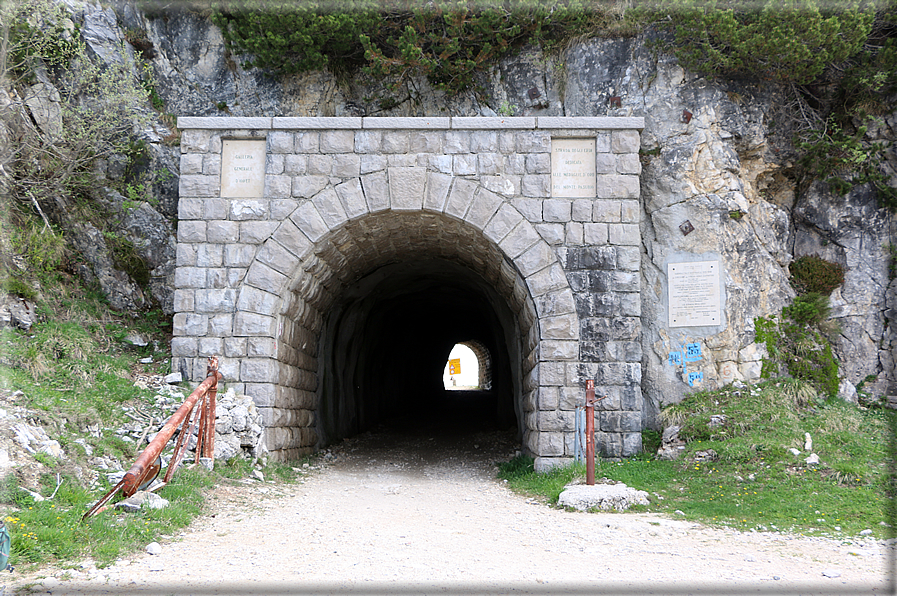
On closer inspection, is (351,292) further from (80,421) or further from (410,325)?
(410,325)

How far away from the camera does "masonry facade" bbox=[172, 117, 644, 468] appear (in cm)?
738

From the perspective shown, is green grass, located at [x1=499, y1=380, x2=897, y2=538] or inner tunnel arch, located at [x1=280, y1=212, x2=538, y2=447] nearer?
green grass, located at [x1=499, y1=380, x2=897, y2=538]

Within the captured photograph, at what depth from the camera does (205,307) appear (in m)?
7.48

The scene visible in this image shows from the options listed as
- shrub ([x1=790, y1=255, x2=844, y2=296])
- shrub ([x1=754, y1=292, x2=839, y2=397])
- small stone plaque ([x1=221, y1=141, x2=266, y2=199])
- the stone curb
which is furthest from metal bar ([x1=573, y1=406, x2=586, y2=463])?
small stone plaque ([x1=221, y1=141, x2=266, y2=199])

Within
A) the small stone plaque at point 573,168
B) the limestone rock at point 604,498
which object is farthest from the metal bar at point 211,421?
the small stone plaque at point 573,168

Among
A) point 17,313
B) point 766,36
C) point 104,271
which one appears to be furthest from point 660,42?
point 17,313

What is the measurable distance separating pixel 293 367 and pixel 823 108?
8.60 metres

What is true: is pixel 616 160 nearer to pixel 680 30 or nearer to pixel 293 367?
pixel 680 30

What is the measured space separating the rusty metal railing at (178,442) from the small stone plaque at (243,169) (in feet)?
7.84

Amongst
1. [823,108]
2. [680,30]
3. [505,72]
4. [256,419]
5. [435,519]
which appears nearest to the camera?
[435,519]

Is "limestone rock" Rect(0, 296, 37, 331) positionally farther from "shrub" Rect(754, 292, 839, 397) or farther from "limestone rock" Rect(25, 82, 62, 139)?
"shrub" Rect(754, 292, 839, 397)

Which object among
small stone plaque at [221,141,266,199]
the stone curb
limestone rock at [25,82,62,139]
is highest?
limestone rock at [25,82,62,139]

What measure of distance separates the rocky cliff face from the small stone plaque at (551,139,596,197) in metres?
1.41

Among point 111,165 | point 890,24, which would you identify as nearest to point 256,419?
point 111,165
